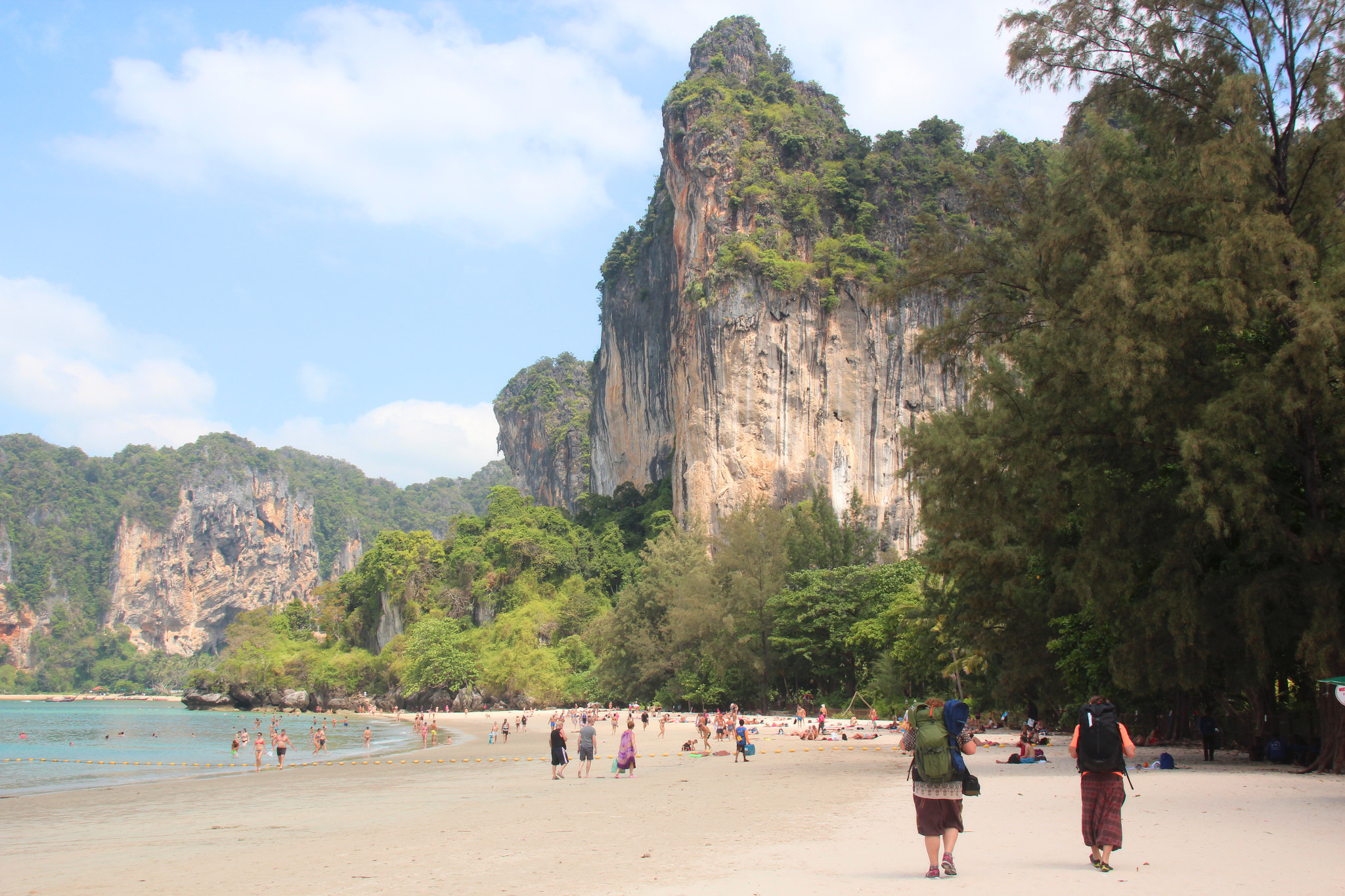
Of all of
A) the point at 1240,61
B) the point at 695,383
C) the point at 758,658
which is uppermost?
the point at 695,383

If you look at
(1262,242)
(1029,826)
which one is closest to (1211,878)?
(1029,826)

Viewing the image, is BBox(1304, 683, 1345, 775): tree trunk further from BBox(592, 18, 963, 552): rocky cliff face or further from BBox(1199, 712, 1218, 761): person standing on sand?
BBox(592, 18, 963, 552): rocky cliff face

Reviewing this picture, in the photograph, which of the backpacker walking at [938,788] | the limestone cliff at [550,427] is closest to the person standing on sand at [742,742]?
the backpacker walking at [938,788]

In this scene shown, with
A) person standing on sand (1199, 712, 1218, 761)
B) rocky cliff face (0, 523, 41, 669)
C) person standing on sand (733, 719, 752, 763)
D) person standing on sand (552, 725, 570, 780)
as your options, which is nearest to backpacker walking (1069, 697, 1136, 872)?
person standing on sand (1199, 712, 1218, 761)

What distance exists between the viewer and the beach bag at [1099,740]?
7.03 metres

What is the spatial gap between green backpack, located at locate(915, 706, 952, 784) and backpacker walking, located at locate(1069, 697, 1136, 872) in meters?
0.95

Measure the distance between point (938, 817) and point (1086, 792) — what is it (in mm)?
1169

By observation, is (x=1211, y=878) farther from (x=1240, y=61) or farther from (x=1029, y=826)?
(x=1240, y=61)

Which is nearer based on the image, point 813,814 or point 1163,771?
point 813,814

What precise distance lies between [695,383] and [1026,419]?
43408 mm

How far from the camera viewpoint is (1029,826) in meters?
9.49

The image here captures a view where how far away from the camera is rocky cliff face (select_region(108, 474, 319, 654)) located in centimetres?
14912

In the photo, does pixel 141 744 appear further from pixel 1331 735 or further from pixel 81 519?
pixel 81 519

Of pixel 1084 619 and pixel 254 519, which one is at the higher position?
pixel 254 519
